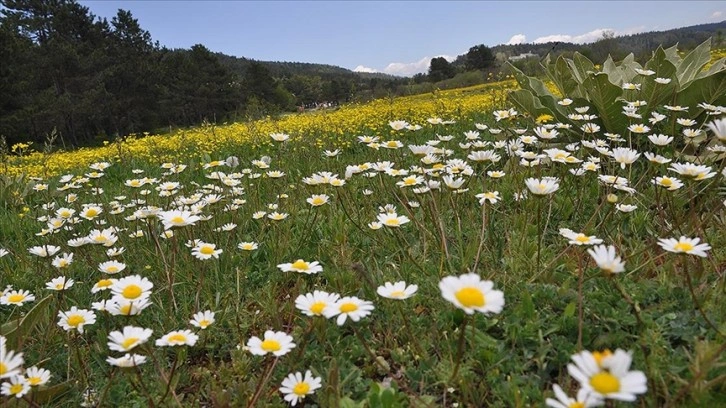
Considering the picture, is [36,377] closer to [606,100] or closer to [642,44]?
[606,100]

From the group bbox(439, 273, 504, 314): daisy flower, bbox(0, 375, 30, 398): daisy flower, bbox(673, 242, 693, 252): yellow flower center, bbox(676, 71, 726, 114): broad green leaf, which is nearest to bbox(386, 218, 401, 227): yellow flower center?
bbox(439, 273, 504, 314): daisy flower

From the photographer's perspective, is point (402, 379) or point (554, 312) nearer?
point (402, 379)

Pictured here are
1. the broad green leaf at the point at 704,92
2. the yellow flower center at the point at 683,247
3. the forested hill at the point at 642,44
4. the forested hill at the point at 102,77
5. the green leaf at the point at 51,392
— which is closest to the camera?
the yellow flower center at the point at 683,247

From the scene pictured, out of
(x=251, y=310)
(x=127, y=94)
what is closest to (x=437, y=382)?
(x=251, y=310)

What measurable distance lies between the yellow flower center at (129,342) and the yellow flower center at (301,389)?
418mm

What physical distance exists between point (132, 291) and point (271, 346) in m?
0.46

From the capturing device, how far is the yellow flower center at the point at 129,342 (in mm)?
1165

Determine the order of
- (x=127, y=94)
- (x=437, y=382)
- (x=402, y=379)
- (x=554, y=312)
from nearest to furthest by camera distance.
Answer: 1. (x=437, y=382)
2. (x=402, y=379)
3. (x=554, y=312)
4. (x=127, y=94)

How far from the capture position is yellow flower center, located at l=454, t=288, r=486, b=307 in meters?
1.00

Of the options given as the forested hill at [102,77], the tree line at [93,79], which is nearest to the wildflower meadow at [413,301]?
the forested hill at [102,77]

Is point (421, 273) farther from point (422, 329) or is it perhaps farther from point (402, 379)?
point (402, 379)

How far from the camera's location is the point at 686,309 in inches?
58.4

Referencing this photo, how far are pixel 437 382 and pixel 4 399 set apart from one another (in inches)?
47.5

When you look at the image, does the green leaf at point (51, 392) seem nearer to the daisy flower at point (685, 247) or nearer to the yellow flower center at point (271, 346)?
Answer: the yellow flower center at point (271, 346)
